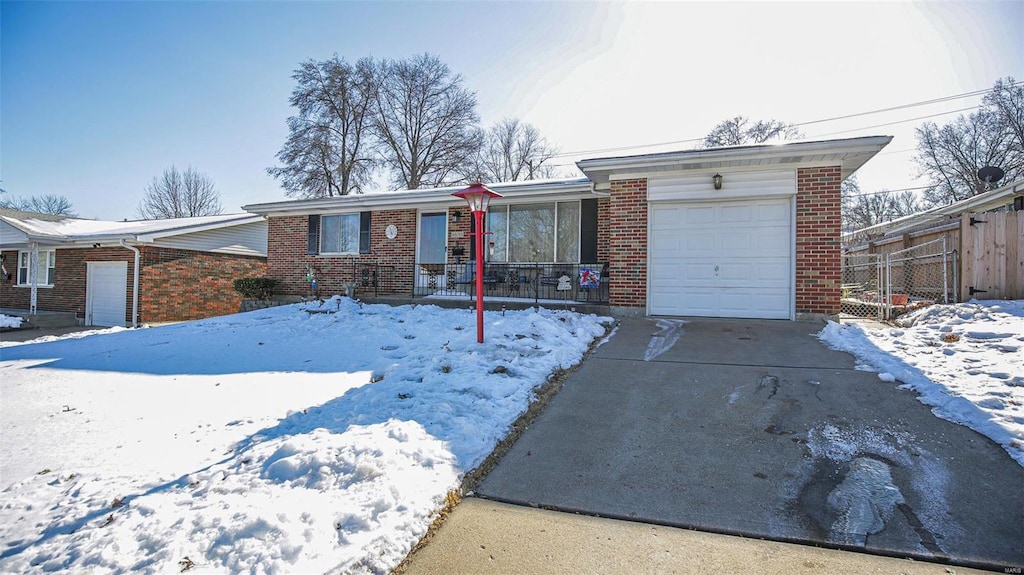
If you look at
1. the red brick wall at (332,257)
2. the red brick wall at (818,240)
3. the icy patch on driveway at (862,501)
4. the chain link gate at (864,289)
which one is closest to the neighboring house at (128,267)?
the red brick wall at (332,257)

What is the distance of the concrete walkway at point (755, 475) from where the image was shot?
94.7 inches

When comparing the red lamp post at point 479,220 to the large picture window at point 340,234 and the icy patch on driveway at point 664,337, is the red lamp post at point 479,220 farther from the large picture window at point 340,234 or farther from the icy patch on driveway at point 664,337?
the large picture window at point 340,234

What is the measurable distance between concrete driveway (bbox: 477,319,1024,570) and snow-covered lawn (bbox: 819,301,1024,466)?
183 millimetres

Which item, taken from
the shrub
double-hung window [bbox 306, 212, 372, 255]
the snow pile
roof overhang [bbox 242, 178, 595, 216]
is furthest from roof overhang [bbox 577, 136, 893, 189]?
the snow pile

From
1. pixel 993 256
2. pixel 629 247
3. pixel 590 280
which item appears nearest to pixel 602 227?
pixel 590 280

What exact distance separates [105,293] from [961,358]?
2204cm

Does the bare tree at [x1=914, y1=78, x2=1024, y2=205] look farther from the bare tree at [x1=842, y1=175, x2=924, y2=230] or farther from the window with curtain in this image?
the window with curtain

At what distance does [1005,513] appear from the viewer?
259 cm

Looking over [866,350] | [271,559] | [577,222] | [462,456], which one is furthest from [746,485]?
[577,222]

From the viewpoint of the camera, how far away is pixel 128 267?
1579cm

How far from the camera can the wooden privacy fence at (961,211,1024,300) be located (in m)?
7.84

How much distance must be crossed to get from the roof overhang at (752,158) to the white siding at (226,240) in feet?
48.4

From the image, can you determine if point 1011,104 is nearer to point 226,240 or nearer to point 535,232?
point 535,232

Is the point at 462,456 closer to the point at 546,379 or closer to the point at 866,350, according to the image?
the point at 546,379
